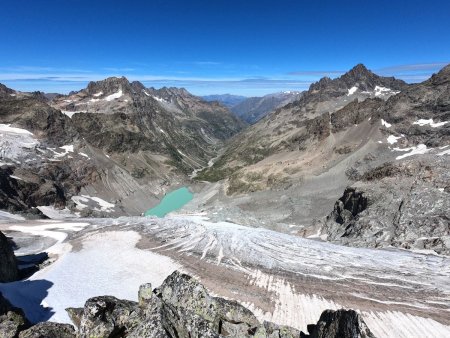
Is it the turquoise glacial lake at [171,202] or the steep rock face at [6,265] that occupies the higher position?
the steep rock face at [6,265]

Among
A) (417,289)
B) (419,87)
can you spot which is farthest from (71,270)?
(419,87)

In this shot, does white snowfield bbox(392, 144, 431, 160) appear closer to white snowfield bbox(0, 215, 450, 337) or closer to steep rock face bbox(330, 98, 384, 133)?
steep rock face bbox(330, 98, 384, 133)

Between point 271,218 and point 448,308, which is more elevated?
point 448,308

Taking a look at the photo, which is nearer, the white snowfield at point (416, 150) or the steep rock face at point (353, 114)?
the white snowfield at point (416, 150)

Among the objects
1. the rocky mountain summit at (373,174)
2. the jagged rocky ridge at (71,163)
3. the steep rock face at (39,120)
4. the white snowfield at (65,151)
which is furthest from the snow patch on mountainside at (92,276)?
the steep rock face at (39,120)

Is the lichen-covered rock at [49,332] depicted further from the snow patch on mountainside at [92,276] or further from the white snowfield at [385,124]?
the white snowfield at [385,124]

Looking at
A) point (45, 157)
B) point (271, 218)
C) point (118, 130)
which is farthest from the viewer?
point (118, 130)

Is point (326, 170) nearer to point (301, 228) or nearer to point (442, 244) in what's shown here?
point (301, 228)
